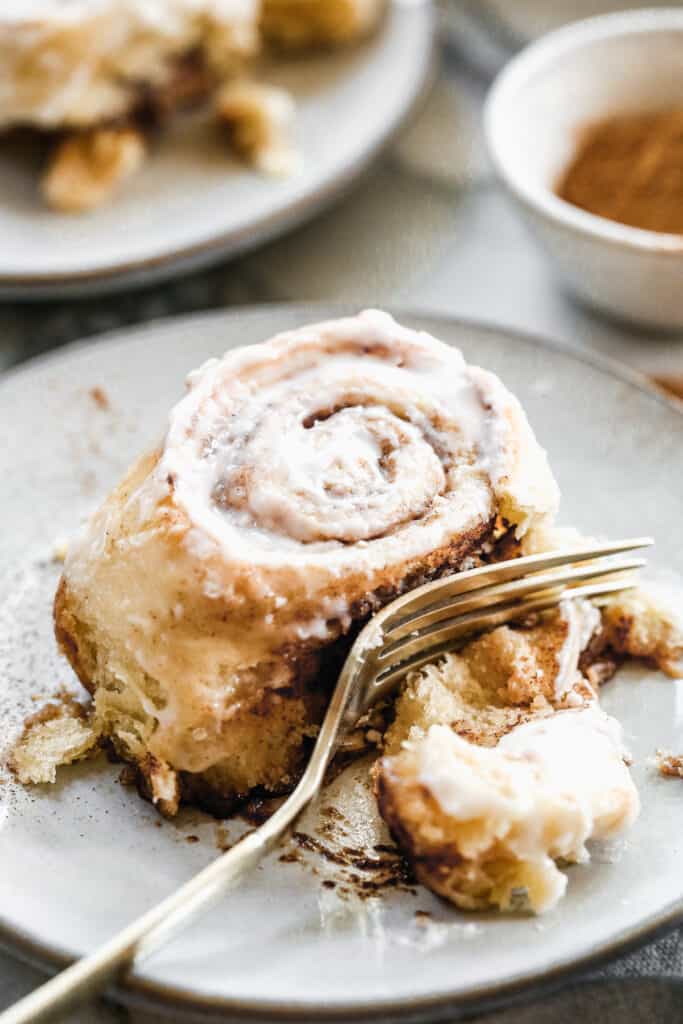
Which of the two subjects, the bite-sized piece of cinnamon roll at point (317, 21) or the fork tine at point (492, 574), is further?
the bite-sized piece of cinnamon roll at point (317, 21)

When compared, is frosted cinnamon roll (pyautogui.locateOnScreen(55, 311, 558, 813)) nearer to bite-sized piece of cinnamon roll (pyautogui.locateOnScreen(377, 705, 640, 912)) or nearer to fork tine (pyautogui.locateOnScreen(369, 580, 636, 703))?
fork tine (pyautogui.locateOnScreen(369, 580, 636, 703))

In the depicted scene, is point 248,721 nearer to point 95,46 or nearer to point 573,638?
point 573,638

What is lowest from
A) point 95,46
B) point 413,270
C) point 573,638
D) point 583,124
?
point 413,270

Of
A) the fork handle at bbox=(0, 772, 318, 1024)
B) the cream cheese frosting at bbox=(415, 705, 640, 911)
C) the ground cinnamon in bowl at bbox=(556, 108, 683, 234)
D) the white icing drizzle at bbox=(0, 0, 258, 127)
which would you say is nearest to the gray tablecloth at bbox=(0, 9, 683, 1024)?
the ground cinnamon in bowl at bbox=(556, 108, 683, 234)

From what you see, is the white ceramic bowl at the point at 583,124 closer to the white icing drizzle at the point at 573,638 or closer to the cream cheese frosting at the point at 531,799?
the white icing drizzle at the point at 573,638

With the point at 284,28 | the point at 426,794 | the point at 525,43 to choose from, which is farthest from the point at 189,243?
the point at 426,794

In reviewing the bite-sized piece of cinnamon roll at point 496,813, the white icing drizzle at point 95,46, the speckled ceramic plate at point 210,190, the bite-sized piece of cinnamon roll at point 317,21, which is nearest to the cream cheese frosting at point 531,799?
the bite-sized piece of cinnamon roll at point 496,813

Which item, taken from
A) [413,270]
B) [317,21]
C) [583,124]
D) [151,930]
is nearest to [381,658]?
[151,930]
